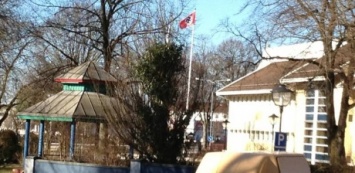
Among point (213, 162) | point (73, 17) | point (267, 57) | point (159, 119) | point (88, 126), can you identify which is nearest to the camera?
point (213, 162)

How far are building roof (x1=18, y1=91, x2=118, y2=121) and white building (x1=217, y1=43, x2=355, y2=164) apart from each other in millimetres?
7371

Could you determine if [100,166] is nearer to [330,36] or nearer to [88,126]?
[88,126]

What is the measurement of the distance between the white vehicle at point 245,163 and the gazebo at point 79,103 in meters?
9.37

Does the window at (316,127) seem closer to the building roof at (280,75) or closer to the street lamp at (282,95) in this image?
the building roof at (280,75)

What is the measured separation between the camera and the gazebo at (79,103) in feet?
80.7

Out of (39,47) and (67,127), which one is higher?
(39,47)

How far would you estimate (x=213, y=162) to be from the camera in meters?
14.6

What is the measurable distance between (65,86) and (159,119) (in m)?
5.59

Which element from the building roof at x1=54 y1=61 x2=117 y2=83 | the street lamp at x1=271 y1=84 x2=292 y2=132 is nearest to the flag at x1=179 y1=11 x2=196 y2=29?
the building roof at x1=54 y1=61 x2=117 y2=83

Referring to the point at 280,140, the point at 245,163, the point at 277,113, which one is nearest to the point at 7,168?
the point at 277,113

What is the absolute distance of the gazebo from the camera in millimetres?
24594

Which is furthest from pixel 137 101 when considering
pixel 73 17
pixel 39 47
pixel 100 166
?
pixel 39 47

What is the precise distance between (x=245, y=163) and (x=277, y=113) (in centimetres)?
2833

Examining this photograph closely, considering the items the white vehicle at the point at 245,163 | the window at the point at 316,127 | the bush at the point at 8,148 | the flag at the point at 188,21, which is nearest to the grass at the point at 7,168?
the bush at the point at 8,148
